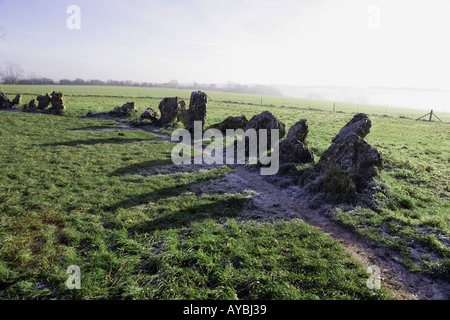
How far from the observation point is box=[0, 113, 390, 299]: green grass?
17.6 feet

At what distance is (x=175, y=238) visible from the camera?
7133 mm

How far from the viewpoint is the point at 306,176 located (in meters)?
11.9

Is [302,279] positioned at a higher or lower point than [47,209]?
lower

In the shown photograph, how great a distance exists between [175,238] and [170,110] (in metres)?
22.1

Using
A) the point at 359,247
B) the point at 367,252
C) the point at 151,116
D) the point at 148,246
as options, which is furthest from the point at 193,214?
the point at 151,116

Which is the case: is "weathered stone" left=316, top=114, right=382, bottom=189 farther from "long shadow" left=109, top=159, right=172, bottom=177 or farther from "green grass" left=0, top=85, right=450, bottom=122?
"green grass" left=0, top=85, right=450, bottom=122

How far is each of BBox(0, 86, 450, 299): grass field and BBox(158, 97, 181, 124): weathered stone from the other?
15.0 meters

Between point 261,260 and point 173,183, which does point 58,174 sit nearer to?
point 173,183

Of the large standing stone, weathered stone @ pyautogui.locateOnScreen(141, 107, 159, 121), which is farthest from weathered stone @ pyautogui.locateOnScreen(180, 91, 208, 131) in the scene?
the large standing stone

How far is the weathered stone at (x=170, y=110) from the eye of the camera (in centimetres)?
2700

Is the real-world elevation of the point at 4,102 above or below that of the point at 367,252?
above

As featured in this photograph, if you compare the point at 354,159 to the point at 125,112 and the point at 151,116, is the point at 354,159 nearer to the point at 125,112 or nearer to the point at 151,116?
the point at 151,116

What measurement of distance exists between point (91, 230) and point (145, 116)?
2290cm
